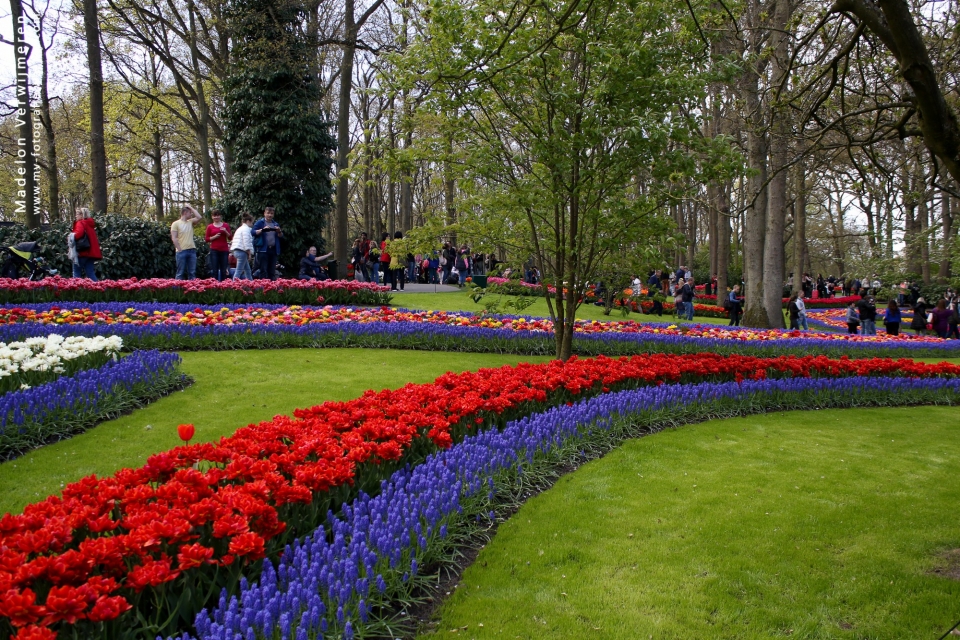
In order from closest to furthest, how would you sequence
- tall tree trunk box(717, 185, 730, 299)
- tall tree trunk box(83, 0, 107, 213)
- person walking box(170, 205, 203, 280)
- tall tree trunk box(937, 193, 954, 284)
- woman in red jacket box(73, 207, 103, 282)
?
1. woman in red jacket box(73, 207, 103, 282)
2. person walking box(170, 205, 203, 280)
3. tall tree trunk box(937, 193, 954, 284)
4. tall tree trunk box(83, 0, 107, 213)
5. tall tree trunk box(717, 185, 730, 299)

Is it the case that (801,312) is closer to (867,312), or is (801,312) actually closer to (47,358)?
(867,312)

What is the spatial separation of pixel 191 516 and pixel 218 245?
41.1 feet

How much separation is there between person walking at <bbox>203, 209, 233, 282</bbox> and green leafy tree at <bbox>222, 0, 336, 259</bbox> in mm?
4610

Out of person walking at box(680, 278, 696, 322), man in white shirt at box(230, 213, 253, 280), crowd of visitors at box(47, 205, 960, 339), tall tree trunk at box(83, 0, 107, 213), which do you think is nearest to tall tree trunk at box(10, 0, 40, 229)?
tall tree trunk at box(83, 0, 107, 213)

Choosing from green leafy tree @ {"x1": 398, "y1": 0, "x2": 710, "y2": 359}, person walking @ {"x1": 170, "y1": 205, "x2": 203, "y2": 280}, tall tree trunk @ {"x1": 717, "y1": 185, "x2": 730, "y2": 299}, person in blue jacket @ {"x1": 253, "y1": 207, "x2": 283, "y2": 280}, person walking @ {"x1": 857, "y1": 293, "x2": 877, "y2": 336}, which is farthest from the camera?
tall tree trunk @ {"x1": 717, "y1": 185, "x2": 730, "y2": 299}

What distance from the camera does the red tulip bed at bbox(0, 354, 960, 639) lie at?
216 centimetres

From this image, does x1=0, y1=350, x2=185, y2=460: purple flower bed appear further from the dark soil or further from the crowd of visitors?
the dark soil

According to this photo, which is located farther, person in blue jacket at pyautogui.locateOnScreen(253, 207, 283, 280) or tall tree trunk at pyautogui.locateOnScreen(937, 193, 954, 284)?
tall tree trunk at pyautogui.locateOnScreen(937, 193, 954, 284)

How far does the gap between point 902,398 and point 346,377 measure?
277 inches

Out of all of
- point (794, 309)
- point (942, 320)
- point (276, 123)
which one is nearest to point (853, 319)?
point (794, 309)

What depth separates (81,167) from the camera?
117 feet

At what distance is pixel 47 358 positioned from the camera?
5.97 metres

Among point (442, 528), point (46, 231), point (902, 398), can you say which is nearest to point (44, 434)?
point (442, 528)

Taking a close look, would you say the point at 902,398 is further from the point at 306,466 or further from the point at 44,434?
the point at 44,434
